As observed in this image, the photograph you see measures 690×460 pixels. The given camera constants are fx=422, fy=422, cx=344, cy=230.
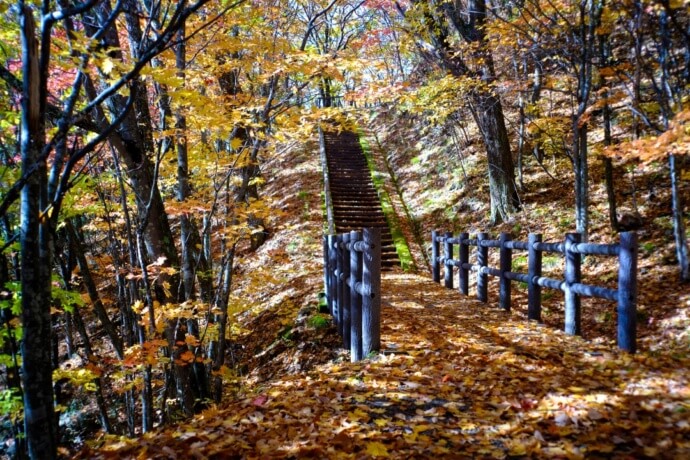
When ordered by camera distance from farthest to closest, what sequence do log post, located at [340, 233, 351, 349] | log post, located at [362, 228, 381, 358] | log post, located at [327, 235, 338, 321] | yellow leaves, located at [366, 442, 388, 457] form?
log post, located at [327, 235, 338, 321] < log post, located at [340, 233, 351, 349] < log post, located at [362, 228, 381, 358] < yellow leaves, located at [366, 442, 388, 457]

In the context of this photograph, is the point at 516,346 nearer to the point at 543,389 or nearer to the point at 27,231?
the point at 543,389

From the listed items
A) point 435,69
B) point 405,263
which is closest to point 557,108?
Answer: point 435,69

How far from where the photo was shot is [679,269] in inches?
259

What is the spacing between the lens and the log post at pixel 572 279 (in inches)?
186

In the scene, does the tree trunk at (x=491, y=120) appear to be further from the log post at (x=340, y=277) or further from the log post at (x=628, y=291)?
the log post at (x=628, y=291)

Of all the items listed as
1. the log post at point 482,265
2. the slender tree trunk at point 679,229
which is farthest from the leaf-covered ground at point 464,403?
the log post at point 482,265

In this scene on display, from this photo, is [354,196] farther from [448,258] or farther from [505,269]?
[505,269]

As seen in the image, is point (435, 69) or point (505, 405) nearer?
point (505, 405)

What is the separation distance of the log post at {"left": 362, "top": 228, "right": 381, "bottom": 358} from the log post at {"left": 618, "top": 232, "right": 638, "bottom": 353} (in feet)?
7.39

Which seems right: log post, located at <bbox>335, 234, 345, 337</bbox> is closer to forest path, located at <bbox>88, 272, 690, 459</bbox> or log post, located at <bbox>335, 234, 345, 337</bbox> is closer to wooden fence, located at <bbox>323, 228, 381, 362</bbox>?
wooden fence, located at <bbox>323, 228, 381, 362</bbox>

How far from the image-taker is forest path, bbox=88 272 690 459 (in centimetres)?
252

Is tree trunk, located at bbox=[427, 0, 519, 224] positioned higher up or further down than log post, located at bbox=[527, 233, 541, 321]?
higher up

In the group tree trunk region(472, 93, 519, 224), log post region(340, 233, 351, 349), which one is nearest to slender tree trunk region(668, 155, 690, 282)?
tree trunk region(472, 93, 519, 224)

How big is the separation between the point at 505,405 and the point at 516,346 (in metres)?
1.49
